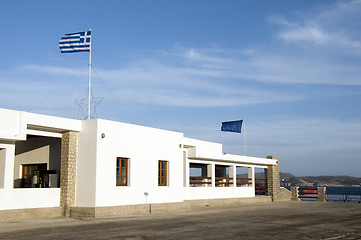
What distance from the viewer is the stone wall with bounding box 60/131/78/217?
64.2 feet

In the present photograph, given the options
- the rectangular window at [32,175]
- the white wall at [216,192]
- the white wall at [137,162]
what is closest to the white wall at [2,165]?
the white wall at [137,162]

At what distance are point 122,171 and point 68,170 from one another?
9.63 ft

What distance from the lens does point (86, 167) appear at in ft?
65.0

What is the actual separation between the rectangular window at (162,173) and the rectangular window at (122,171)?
116 inches

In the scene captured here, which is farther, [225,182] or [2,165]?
[225,182]

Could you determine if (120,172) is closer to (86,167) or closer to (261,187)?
(86,167)

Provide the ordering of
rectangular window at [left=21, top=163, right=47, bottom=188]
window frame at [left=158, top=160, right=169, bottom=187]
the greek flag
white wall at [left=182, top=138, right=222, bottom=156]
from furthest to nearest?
white wall at [left=182, top=138, right=222, bottom=156] → window frame at [left=158, top=160, right=169, bottom=187] → rectangular window at [left=21, top=163, right=47, bottom=188] → the greek flag

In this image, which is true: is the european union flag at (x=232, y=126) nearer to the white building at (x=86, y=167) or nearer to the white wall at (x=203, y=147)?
the white wall at (x=203, y=147)

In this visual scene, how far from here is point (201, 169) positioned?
1483 inches

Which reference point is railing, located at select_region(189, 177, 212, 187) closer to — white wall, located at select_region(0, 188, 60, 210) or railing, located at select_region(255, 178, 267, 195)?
railing, located at select_region(255, 178, 267, 195)

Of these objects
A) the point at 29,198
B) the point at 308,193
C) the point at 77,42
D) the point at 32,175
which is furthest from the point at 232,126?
the point at 29,198

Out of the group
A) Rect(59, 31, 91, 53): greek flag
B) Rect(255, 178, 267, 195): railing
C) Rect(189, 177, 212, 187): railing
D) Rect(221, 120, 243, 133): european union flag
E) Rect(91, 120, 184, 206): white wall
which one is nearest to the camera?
Rect(91, 120, 184, 206): white wall

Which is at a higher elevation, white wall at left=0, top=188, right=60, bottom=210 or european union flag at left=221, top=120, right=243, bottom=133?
european union flag at left=221, top=120, right=243, bottom=133

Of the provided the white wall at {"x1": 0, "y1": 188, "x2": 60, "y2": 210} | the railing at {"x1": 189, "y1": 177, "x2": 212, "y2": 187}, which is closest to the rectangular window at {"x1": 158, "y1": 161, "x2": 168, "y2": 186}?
the railing at {"x1": 189, "y1": 177, "x2": 212, "y2": 187}
